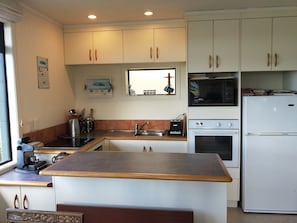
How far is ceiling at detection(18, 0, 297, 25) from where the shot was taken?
9.11 ft

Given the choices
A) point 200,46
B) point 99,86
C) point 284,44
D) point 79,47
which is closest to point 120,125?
point 99,86

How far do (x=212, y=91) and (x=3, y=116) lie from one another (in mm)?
2426

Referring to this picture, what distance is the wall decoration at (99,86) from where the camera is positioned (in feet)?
13.2

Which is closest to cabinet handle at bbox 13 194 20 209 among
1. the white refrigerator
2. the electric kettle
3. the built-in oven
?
the electric kettle

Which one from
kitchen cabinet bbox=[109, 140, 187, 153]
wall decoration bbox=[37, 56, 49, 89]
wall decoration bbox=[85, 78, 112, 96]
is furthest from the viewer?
wall decoration bbox=[85, 78, 112, 96]

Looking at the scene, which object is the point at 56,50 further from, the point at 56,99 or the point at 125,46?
the point at 125,46

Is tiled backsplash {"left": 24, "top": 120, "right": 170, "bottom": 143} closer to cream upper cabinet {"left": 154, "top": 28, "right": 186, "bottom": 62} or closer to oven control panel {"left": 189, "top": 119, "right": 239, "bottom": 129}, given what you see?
oven control panel {"left": 189, "top": 119, "right": 239, "bottom": 129}

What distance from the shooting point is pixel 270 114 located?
3.10 metres

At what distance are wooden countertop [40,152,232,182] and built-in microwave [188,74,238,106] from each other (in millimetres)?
1287

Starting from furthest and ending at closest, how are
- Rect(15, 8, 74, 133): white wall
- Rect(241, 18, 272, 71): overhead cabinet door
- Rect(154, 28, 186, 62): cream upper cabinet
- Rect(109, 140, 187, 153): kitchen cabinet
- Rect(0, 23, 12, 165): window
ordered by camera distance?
Rect(154, 28, 186, 62): cream upper cabinet, Rect(109, 140, 187, 153): kitchen cabinet, Rect(241, 18, 272, 71): overhead cabinet door, Rect(15, 8, 74, 133): white wall, Rect(0, 23, 12, 165): window

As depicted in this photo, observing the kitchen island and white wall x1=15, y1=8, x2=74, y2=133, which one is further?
white wall x1=15, y1=8, x2=74, y2=133

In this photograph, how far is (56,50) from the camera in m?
3.51

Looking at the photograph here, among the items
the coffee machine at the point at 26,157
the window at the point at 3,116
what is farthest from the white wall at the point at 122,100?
the coffee machine at the point at 26,157

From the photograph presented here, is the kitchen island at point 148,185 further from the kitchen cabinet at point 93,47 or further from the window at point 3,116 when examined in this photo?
the kitchen cabinet at point 93,47
